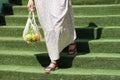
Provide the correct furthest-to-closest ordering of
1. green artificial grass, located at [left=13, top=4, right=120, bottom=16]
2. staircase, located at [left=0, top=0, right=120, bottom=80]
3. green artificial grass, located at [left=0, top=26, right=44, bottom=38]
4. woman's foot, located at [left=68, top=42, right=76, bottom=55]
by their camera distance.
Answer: green artificial grass, located at [left=13, top=4, right=120, bottom=16] < green artificial grass, located at [left=0, top=26, right=44, bottom=38] < woman's foot, located at [left=68, top=42, right=76, bottom=55] < staircase, located at [left=0, top=0, right=120, bottom=80]

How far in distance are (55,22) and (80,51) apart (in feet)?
2.95

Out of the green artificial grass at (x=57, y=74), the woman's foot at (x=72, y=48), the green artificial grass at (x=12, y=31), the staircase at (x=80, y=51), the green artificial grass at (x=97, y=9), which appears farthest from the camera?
the green artificial grass at (x=97, y=9)

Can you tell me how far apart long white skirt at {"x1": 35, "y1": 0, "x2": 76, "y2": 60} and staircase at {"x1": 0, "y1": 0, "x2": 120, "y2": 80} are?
34 centimetres

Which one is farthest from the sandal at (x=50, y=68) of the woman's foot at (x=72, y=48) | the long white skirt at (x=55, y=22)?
the woman's foot at (x=72, y=48)

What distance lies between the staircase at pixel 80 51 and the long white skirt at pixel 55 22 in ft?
1.11

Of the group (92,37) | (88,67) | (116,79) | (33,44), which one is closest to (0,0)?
(33,44)

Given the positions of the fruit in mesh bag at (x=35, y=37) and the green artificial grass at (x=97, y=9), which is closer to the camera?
the fruit in mesh bag at (x=35, y=37)

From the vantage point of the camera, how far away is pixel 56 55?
523 cm

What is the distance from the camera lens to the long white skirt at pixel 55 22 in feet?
16.8

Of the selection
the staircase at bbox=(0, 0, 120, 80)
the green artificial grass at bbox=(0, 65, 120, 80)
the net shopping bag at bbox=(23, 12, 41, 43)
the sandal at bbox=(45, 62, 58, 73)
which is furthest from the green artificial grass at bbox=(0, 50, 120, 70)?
the net shopping bag at bbox=(23, 12, 41, 43)

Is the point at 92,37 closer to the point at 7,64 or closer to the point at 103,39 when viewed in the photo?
the point at 103,39

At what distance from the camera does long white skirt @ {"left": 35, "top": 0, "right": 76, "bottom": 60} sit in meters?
5.12

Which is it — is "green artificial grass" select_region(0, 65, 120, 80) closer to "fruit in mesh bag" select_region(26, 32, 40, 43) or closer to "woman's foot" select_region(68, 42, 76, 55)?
"woman's foot" select_region(68, 42, 76, 55)

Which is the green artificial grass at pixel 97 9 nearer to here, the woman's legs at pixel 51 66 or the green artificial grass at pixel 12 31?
the green artificial grass at pixel 12 31
